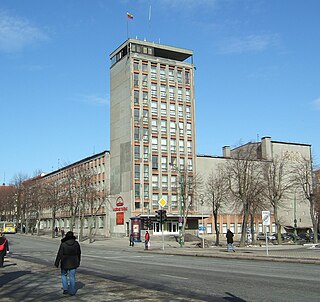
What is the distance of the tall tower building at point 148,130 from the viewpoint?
7701 centimetres

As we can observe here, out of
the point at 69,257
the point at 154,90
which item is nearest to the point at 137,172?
the point at 154,90

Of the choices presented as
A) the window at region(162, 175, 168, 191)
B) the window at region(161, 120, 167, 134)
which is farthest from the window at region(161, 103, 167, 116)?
the window at region(162, 175, 168, 191)

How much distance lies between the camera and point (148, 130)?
78875 millimetres

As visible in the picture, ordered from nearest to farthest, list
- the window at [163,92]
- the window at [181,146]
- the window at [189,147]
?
the window at [163,92]
the window at [181,146]
the window at [189,147]

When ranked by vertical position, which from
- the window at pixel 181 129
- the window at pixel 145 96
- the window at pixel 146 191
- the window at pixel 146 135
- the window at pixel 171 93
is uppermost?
the window at pixel 171 93

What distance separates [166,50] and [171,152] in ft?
66.5

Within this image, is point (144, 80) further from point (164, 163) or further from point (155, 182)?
point (155, 182)

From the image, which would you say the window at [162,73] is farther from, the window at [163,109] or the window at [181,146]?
the window at [181,146]

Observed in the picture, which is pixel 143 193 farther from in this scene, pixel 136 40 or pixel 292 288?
pixel 292 288

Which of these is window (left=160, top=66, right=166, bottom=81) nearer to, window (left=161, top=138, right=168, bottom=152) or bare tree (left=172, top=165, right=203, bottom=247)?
window (left=161, top=138, right=168, bottom=152)

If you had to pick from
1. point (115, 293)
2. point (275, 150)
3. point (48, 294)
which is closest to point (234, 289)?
point (115, 293)

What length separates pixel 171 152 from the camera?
8112 centimetres

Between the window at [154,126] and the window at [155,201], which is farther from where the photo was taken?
the window at [154,126]

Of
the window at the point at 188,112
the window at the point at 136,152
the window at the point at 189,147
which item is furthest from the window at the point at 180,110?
the window at the point at 136,152
